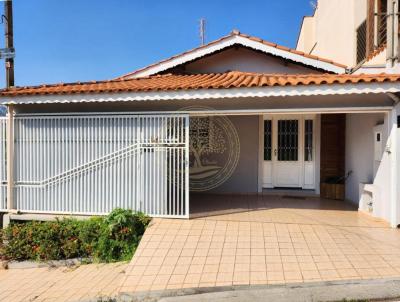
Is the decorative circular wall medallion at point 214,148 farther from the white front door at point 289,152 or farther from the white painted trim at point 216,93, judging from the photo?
the white painted trim at point 216,93

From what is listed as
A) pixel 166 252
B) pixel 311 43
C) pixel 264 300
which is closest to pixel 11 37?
pixel 166 252

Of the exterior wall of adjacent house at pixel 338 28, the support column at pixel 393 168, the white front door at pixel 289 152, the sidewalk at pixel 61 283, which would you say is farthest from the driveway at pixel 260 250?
the exterior wall of adjacent house at pixel 338 28

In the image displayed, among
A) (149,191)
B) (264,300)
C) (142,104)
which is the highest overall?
(142,104)

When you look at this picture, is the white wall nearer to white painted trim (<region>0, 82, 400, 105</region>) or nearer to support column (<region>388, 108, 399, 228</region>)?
support column (<region>388, 108, 399, 228</region>)

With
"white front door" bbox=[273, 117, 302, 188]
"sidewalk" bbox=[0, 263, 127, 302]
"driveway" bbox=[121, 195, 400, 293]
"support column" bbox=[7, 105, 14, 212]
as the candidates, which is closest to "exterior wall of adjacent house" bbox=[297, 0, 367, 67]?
"white front door" bbox=[273, 117, 302, 188]

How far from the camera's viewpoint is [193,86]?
6.88 m

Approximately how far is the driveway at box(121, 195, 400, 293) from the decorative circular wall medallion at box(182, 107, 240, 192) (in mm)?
2721

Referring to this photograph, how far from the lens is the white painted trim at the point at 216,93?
245 inches

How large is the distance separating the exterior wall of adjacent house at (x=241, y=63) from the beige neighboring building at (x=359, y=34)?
7.13 feet

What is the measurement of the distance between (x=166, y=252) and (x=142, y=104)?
3.69 m

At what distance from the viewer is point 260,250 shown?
5695 mm

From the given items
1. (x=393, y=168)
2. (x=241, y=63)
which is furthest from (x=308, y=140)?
(x=393, y=168)

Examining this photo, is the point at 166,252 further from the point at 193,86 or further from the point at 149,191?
the point at 193,86

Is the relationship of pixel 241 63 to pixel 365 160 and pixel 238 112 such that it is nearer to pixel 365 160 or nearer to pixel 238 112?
pixel 238 112
